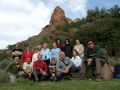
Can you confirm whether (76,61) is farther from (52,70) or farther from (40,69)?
(40,69)

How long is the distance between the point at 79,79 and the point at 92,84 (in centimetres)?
214

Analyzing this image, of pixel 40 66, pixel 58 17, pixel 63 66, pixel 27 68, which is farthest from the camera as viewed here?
pixel 58 17

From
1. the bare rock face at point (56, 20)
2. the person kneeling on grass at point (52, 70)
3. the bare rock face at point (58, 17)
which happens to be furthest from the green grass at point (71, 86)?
the bare rock face at point (58, 17)

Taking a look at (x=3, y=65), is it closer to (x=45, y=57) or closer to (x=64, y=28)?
(x=45, y=57)

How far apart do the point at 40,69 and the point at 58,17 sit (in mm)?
23217

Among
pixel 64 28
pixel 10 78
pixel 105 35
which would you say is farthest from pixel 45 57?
pixel 64 28

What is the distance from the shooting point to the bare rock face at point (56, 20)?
42.2 meters

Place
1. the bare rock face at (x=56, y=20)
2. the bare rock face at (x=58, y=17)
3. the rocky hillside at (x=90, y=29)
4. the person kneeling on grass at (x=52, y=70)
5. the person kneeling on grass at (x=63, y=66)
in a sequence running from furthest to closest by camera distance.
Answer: the bare rock face at (x=58, y=17) → the bare rock face at (x=56, y=20) → the rocky hillside at (x=90, y=29) → the person kneeling on grass at (x=63, y=66) → the person kneeling on grass at (x=52, y=70)

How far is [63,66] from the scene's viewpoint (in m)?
19.9

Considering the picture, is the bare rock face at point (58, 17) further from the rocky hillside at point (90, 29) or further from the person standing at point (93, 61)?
the person standing at point (93, 61)

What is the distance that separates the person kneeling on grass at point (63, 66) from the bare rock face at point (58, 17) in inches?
880

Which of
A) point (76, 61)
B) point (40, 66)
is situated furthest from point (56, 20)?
point (40, 66)

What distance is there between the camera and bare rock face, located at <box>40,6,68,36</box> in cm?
4225

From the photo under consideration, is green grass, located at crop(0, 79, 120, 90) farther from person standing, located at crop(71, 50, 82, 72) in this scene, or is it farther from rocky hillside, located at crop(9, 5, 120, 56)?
rocky hillside, located at crop(9, 5, 120, 56)
